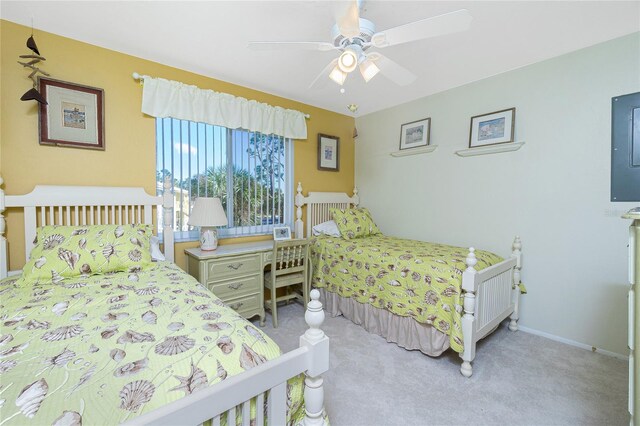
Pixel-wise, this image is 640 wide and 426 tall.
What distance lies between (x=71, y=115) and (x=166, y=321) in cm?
204

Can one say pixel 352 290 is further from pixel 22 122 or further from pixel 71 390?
pixel 22 122

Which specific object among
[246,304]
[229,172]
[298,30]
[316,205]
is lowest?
[246,304]

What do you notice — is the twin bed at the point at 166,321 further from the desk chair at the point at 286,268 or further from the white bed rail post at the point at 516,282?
the desk chair at the point at 286,268

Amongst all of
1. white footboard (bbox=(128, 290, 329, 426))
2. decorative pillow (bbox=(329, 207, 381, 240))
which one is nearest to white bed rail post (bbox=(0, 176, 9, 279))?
white footboard (bbox=(128, 290, 329, 426))

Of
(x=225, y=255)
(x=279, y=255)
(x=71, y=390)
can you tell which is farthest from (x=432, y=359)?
(x=71, y=390)

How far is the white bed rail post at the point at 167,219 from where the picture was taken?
2.52 meters

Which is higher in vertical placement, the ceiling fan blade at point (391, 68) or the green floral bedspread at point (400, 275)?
the ceiling fan blade at point (391, 68)

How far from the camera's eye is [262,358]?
0.98m

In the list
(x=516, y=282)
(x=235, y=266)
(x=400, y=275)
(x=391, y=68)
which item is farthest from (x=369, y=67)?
(x=516, y=282)

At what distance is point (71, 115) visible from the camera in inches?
85.2

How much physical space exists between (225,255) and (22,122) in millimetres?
1753

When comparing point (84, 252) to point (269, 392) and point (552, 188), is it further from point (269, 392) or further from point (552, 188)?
point (552, 188)

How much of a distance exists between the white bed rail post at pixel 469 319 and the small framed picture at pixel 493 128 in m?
1.49

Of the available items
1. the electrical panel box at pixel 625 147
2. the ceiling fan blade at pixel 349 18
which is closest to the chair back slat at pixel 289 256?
the ceiling fan blade at pixel 349 18
